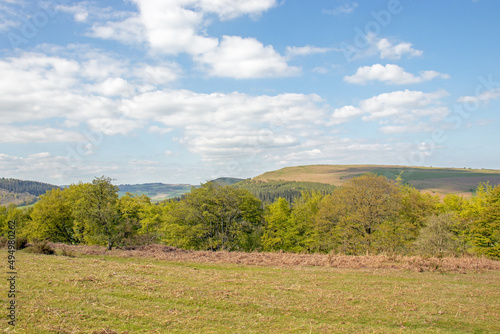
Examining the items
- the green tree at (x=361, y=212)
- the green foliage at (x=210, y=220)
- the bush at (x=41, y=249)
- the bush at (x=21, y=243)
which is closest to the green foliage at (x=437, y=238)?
the green tree at (x=361, y=212)

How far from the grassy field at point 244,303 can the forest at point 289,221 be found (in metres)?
18.4

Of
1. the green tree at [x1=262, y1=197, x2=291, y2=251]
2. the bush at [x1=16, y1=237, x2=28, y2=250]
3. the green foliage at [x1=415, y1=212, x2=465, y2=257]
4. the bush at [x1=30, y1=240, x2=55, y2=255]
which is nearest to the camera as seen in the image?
the bush at [x1=30, y1=240, x2=55, y2=255]

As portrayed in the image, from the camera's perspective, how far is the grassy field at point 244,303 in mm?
8359

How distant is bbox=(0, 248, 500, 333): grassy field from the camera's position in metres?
8.36

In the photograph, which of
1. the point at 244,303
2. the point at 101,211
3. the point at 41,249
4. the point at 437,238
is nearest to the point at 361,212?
the point at 437,238

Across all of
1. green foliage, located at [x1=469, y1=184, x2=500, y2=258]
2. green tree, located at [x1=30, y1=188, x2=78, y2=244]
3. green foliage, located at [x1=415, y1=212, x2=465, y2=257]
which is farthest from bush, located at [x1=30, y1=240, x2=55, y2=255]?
green foliage, located at [x1=469, y1=184, x2=500, y2=258]

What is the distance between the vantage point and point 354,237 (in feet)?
141

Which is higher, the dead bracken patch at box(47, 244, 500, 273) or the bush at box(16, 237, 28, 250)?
the bush at box(16, 237, 28, 250)

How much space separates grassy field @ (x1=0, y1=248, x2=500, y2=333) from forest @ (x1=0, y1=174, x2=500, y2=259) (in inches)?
726

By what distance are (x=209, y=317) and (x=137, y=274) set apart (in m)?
7.44

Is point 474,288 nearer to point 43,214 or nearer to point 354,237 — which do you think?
point 354,237

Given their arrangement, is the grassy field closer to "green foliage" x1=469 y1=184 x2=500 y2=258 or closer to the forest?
the forest

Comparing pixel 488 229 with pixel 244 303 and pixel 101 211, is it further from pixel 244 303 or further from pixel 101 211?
pixel 101 211

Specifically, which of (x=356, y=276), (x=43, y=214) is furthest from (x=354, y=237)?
(x=43, y=214)
